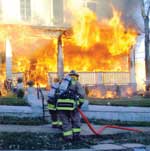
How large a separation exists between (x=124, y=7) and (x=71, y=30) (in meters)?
5.18

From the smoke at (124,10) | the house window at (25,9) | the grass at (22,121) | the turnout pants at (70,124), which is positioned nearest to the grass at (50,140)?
the turnout pants at (70,124)

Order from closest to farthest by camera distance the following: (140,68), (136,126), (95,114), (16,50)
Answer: (136,126) < (95,114) < (16,50) < (140,68)

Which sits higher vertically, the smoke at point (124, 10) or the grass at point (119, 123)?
the smoke at point (124, 10)

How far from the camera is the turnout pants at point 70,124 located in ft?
36.4

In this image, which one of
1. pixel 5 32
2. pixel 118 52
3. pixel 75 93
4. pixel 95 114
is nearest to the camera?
pixel 75 93

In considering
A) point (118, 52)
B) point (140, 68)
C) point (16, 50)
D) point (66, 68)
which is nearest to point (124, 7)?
point (118, 52)

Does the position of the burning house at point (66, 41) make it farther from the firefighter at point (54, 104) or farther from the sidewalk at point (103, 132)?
the firefighter at point (54, 104)

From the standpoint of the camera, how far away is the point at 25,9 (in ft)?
85.1

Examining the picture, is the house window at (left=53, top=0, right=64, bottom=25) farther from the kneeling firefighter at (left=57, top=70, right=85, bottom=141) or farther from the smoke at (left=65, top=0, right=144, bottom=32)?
the kneeling firefighter at (left=57, top=70, right=85, bottom=141)

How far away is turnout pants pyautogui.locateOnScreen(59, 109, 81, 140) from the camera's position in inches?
436

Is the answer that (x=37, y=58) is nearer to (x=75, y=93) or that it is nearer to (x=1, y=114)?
(x=1, y=114)

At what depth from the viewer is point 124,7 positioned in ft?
97.2

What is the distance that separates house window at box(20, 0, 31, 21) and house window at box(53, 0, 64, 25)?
4.88ft

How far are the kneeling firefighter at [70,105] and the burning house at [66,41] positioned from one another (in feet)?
44.1
